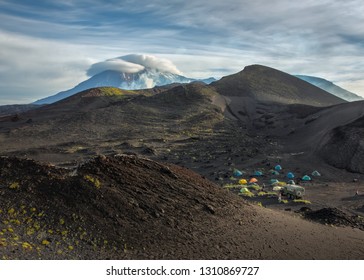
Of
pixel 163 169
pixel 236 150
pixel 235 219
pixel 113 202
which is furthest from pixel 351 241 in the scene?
pixel 236 150

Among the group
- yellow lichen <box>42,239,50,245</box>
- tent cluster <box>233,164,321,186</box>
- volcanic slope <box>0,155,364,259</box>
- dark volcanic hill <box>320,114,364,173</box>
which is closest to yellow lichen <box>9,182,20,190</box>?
volcanic slope <box>0,155,364,259</box>

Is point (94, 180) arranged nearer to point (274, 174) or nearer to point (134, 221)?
point (134, 221)

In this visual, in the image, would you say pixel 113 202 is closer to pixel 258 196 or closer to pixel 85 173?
pixel 85 173

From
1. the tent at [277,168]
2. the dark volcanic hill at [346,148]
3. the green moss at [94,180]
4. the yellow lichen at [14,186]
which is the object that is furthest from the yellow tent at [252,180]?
the yellow lichen at [14,186]

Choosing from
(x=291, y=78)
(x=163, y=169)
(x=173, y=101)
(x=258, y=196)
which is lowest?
(x=258, y=196)

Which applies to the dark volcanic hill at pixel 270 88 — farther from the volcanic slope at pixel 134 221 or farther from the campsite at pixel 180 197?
the volcanic slope at pixel 134 221

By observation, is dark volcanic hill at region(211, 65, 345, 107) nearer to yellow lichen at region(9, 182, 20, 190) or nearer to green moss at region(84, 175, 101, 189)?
green moss at region(84, 175, 101, 189)
